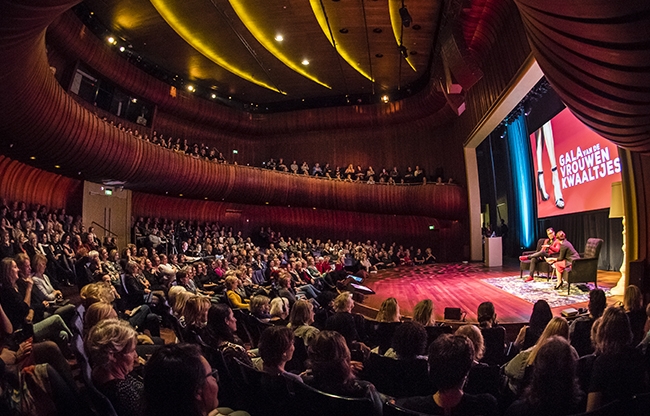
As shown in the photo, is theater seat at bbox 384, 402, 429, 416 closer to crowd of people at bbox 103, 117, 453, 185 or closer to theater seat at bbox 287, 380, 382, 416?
theater seat at bbox 287, 380, 382, 416

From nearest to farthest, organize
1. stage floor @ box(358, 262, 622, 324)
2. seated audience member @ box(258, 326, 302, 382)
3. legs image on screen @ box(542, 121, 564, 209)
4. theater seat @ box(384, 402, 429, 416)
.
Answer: theater seat @ box(384, 402, 429, 416)
seated audience member @ box(258, 326, 302, 382)
stage floor @ box(358, 262, 622, 324)
legs image on screen @ box(542, 121, 564, 209)

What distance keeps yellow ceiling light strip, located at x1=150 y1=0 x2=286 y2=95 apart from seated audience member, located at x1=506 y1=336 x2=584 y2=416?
11966mm

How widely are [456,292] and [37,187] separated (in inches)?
382

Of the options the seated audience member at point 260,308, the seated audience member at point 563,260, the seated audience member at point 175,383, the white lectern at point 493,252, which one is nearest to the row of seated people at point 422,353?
the seated audience member at point 260,308

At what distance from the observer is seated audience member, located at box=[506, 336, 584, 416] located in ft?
6.56

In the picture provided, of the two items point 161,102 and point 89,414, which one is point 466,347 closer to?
point 89,414

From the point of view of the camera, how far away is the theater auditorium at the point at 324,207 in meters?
2.33

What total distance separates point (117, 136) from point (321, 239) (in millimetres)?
→ 9610

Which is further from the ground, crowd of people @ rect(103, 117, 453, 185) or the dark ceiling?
the dark ceiling

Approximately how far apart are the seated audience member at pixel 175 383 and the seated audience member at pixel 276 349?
927 millimetres

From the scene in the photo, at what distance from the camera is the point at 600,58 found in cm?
402

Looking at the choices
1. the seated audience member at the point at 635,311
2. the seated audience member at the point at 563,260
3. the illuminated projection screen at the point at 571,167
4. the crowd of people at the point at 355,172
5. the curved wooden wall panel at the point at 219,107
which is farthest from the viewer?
the crowd of people at the point at 355,172

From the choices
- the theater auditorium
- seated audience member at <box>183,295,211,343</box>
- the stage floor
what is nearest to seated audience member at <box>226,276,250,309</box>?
the theater auditorium

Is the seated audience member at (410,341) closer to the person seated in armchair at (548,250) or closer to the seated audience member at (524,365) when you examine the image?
the seated audience member at (524,365)
